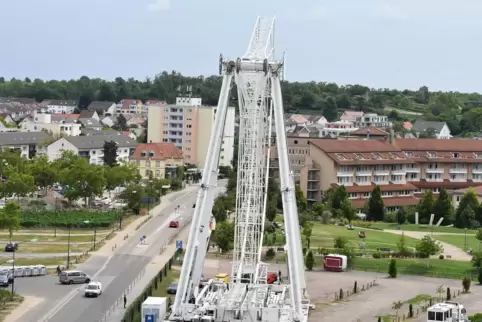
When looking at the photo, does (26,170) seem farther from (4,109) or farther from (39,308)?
(4,109)

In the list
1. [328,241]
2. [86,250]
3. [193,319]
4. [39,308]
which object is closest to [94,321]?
[39,308]

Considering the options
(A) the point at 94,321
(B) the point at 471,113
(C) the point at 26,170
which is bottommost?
(A) the point at 94,321

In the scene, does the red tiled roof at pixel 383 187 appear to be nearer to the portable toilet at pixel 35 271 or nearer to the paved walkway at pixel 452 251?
the paved walkway at pixel 452 251

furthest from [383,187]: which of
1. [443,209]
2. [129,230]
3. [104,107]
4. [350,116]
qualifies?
[104,107]

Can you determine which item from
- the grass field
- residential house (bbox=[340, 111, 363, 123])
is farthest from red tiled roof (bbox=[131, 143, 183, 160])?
residential house (bbox=[340, 111, 363, 123])

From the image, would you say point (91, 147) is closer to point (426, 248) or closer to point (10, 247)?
point (10, 247)

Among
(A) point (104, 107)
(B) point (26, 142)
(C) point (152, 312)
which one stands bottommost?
(C) point (152, 312)
